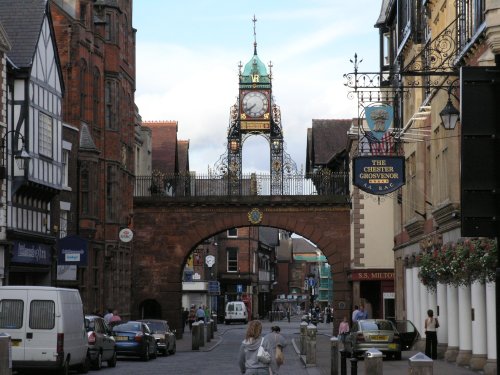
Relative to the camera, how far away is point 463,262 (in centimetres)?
2508

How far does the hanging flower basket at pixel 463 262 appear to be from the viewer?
23.1 m

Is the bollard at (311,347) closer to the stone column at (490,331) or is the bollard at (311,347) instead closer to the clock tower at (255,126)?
the stone column at (490,331)

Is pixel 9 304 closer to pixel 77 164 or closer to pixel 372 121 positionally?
pixel 372 121

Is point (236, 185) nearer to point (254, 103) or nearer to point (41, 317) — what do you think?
point (254, 103)

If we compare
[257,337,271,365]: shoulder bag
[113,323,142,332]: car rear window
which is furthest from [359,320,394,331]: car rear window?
[257,337,271,365]: shoulder bag

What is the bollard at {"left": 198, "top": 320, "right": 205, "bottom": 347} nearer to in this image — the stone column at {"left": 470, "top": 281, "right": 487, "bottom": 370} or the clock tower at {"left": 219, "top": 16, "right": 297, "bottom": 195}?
the clock tower at {"left": 219, "top": 16, "right": 297, "bottom": 195}

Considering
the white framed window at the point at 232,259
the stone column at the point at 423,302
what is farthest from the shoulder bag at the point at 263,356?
the white framed window at the point at 232,259

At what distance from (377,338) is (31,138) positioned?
1376cm

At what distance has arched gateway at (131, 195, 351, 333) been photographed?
61.1 m

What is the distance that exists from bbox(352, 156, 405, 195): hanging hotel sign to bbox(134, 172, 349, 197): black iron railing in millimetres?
27572

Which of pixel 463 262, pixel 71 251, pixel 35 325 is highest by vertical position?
pixel 71 251

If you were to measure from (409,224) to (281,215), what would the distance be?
20.8 meters

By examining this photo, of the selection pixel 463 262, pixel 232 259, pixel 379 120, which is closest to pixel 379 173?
pixel 379 120

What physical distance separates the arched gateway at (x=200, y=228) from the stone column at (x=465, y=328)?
30.6 m
